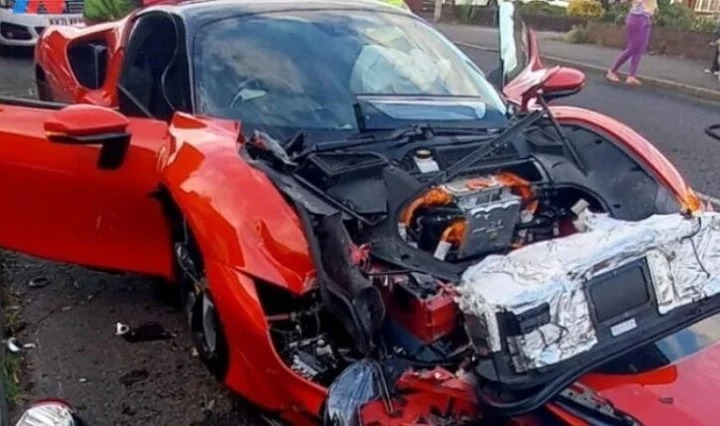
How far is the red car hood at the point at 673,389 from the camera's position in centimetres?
230

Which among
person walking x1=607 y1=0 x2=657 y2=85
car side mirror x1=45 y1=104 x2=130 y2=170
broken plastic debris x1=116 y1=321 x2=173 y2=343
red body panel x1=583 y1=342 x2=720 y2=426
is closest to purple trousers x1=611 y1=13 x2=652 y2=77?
person walking x1=607 y1=0 x2=657 y2=85

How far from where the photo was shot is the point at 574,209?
10.6ft

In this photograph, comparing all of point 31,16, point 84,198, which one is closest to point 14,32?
point 31,16

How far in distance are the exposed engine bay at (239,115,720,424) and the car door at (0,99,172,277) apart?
764 millimetres

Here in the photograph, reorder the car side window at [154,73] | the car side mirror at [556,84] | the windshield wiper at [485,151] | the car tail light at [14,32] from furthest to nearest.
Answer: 1. the car tail light at [14,32]
2. the car side mirror at [556,84]
3. the car side window at [154,73]
4. the windshield wiper at [485,151]

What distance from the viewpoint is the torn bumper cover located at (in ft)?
7.57

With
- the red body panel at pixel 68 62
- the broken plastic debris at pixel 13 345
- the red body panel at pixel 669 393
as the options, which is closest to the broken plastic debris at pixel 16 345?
the broken plastic debris at pixel 13 345

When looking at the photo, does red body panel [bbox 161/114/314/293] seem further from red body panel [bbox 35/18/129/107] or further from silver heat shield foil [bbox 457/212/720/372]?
red body panel [bbox 35/18/129/107]

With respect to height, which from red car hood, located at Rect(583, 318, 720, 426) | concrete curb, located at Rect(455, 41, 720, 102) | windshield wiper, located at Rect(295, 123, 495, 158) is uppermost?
windshield wiper, located at Rect(295, 123, 495, 158)

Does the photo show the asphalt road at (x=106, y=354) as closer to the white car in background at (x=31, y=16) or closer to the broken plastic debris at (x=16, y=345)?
the broken plastic debris at (x=16, y=345)

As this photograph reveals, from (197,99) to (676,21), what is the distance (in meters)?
14.5

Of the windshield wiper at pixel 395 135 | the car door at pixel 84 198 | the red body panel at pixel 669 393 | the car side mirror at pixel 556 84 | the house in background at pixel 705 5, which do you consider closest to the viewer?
the red body panel at pixel 669 393

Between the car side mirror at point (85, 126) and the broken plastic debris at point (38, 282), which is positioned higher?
the car side mirror at point (85, 126)

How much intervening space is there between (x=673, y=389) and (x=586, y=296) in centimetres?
35
